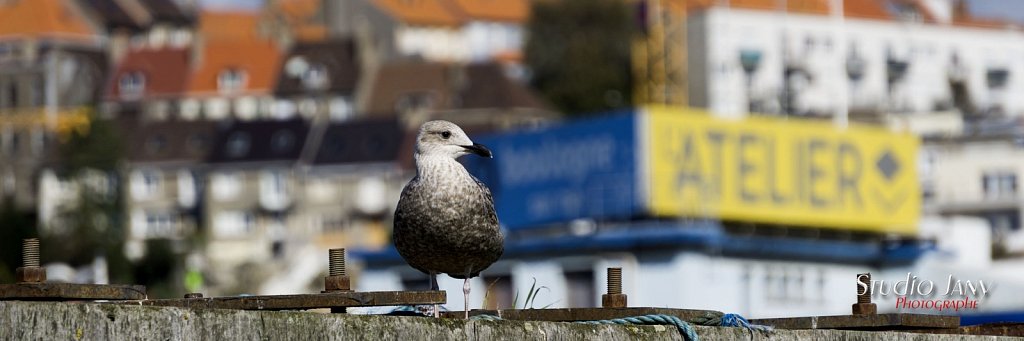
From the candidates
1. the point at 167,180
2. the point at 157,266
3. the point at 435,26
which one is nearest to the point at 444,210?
the point at 157,266

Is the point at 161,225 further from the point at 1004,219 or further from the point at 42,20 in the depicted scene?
the point at 1004,219

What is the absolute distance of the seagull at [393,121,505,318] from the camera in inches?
467

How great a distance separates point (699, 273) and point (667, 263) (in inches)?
39.8

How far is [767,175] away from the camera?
74.4 metres

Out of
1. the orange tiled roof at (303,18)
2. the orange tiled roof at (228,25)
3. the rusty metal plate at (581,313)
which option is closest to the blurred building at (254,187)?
the orange tiled roof at (303,18)

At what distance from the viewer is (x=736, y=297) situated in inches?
2499

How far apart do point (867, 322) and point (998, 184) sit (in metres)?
120

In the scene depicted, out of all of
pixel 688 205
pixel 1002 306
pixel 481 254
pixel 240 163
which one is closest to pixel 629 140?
pixel 688 205

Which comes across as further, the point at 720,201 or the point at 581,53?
the point at 581,53

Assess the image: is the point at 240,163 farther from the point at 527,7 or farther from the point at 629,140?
the point at 629,140

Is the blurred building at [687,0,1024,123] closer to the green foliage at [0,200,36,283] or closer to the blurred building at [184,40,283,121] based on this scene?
the blurred building at [184,40,283,121]

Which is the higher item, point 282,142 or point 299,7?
point 299,7

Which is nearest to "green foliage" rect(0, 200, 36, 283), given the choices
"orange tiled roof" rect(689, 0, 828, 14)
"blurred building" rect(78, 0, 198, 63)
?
"blurred building" rect(78, 0, 198, 63)

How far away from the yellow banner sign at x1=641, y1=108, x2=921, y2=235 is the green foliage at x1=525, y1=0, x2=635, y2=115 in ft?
252
